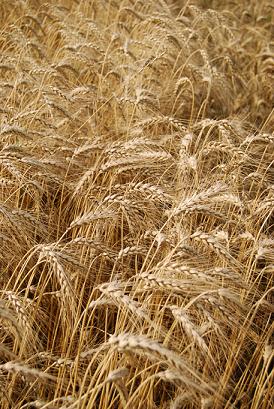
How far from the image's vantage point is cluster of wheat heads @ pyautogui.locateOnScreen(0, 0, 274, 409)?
2061 millimetres

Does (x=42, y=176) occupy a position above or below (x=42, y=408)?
above

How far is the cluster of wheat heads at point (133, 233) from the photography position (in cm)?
206

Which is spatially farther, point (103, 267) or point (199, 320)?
point (103, 267)

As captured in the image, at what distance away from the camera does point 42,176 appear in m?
2.96

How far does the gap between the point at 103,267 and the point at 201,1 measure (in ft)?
16.6

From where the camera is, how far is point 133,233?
2.79m

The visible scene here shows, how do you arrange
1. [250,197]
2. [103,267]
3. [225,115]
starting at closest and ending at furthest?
[103,267] → [250,197] → [225,115]

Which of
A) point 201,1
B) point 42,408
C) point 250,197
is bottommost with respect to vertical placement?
point 42,408

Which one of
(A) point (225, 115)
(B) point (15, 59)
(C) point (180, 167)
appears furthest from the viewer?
(A) point (225, 115)

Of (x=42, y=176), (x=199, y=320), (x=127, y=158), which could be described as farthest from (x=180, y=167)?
(x=199, y=320)

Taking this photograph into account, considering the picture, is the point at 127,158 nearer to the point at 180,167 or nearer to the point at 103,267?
the point at 180,167

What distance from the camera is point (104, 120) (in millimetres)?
3789

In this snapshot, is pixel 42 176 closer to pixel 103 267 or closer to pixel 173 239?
pixel 103 267

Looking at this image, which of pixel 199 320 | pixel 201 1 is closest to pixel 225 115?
pixel 199 320
